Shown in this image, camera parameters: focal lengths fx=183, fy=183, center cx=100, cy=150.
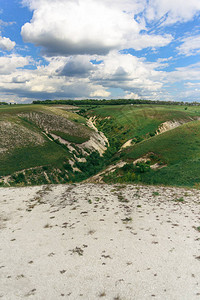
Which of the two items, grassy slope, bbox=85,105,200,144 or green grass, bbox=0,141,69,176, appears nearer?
green grass, bbox=0,141,69,176

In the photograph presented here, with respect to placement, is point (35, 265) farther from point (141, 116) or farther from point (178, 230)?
point (141, 116)

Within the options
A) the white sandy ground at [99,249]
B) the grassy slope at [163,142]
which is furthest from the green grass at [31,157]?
the white sandy ground at [99,249]

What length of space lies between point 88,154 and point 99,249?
46.6 m

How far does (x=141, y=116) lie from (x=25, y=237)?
92.3m

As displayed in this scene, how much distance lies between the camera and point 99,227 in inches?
509

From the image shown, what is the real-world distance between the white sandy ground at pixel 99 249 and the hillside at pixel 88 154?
472 inches

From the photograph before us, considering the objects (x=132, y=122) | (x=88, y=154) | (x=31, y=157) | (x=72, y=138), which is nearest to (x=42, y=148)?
(x=31, y=157)

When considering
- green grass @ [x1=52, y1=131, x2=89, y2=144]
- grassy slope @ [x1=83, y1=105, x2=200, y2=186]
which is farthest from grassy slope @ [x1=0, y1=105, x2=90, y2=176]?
grassy slope @ [x1=83, y1=105, x2=200, y2=186]

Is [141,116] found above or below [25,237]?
above

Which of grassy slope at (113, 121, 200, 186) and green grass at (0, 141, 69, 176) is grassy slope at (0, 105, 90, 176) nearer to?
green grass at (0, 141, 69, 176)

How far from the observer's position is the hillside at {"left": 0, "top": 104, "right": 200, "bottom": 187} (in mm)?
34156

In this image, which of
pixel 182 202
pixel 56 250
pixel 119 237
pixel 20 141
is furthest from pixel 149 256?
pixel 20 141

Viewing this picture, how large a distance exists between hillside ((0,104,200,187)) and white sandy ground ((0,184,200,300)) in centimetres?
1199

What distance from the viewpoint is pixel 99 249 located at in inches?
410
